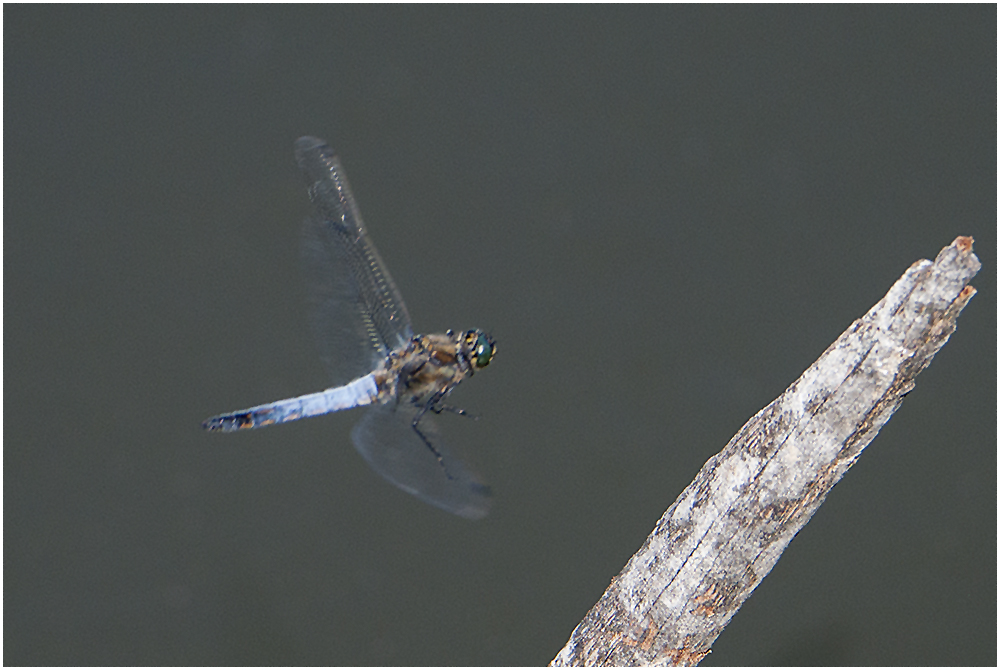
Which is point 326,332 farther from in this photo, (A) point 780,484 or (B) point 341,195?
(A) point 780,484

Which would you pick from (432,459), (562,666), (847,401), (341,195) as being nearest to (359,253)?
(341,195)

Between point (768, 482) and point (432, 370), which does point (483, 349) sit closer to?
point (432, 370)

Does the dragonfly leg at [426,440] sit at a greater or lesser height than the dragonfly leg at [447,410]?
lesser

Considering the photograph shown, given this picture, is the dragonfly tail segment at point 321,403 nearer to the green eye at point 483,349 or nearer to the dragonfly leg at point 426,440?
the dragonfly leg at point 426,440

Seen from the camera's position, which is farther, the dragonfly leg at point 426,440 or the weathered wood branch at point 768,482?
the dragonfly leg at point 426,440

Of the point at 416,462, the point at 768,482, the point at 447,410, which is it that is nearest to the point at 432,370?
the point at 447,410

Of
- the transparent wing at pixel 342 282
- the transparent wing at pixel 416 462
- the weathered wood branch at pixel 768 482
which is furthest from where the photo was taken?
the transparent wing at pixel 342 282

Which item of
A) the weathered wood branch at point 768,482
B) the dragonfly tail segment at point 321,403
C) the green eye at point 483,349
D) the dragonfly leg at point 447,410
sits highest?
the green eye at point 483,349

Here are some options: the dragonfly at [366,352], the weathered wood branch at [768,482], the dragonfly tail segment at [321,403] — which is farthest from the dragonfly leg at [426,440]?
the weathered wood branch at [768,482]
